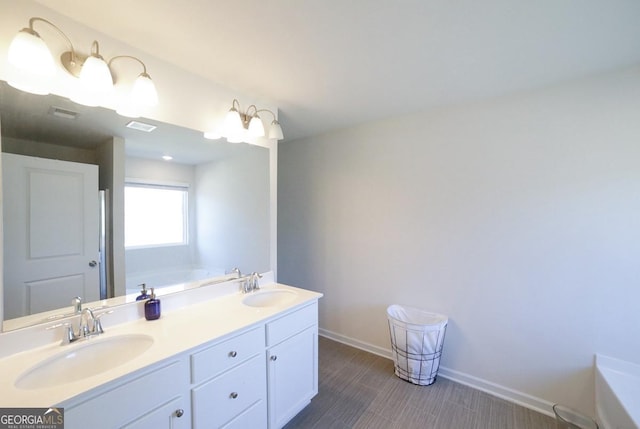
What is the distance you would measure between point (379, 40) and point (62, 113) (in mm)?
1685

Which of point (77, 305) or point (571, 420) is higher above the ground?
point (77, 305)

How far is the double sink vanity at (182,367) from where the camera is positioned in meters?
0.95

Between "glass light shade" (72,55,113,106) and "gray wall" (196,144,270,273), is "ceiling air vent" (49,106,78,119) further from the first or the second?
"gray wall" (196,144,270,273)

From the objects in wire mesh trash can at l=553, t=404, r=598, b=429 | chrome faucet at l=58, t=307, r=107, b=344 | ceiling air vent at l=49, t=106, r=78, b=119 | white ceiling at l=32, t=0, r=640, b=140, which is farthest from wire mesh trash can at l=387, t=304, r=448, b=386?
ceiling air vent at l=49, t=106, r=78, b=119

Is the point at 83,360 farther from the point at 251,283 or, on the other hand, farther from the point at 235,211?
the point at 235,211

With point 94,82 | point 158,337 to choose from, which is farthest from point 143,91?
point 158,337

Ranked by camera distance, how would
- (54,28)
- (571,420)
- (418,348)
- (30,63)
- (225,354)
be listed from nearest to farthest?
(30,63)
(54,28)
(225,354)
(571,420)
(418,348)

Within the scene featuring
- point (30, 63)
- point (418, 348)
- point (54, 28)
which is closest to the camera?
point (30, 63)

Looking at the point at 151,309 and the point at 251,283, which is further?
the point at 251,283

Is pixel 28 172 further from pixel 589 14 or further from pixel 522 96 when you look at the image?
pixel 522 96

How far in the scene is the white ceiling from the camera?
3.93ft

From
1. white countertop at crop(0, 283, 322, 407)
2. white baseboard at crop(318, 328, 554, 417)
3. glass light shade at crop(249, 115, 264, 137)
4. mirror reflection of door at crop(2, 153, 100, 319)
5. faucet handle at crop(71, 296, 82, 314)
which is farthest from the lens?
glass light shade at crop(249, 115, 264, 137)

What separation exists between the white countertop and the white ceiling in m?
1.56

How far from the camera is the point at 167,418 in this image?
1.11m
